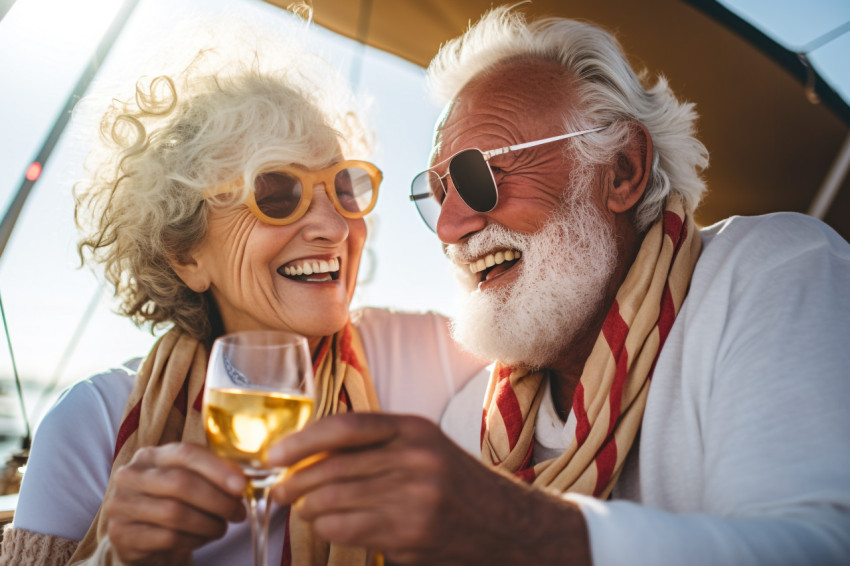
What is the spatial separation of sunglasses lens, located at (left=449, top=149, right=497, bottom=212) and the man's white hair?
0.36m

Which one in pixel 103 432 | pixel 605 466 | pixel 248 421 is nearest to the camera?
pixel 248 421

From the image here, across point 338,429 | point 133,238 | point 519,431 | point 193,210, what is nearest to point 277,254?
point 193,210

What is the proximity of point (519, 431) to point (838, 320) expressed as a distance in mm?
990

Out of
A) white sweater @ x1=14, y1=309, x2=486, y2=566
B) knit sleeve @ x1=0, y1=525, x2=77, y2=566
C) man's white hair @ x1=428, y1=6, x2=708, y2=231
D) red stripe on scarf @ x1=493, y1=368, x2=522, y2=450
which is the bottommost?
knit sleeve @ x1=0, y1=525, x2=77, y2=566

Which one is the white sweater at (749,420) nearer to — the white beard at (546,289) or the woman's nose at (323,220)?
the white beard at (546,289)

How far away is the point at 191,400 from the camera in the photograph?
2092 mm

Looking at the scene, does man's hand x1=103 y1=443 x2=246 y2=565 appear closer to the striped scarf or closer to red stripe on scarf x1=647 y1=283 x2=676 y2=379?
the striped scarf

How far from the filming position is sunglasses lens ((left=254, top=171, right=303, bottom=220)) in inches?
85.1

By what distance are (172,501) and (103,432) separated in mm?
1187

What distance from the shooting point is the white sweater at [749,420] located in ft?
3.21

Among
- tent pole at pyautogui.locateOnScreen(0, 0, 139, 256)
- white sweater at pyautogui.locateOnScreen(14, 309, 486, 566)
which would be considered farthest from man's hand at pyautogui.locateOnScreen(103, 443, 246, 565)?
tent pole at pyautogui.locateOnScreen(0, 0, 139, 256)

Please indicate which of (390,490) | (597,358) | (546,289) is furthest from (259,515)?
(546,289)

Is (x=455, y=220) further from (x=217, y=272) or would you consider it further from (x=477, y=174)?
(x=217, y=272)

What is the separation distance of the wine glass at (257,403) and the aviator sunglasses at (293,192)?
1114mm
